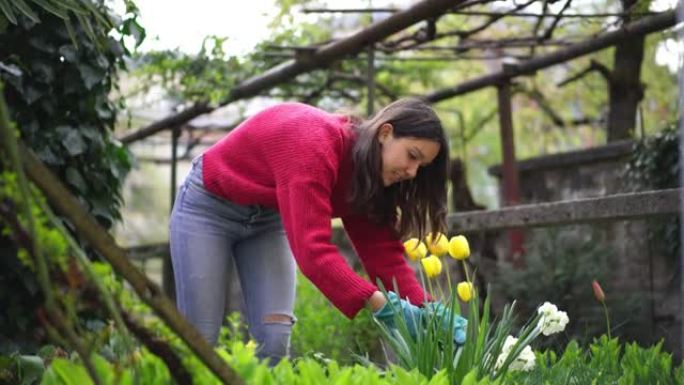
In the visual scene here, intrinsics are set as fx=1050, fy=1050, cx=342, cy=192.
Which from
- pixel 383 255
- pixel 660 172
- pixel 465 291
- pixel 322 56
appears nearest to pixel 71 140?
pixel 383 255

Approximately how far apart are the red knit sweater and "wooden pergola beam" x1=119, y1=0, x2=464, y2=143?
2.46m

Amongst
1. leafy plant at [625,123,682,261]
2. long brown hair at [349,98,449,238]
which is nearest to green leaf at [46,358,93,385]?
long brown hair at [349,98,449,238]

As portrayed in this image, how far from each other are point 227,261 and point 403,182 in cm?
62

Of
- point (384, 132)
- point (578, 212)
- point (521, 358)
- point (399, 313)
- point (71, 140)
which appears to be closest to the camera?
point (399, 313)

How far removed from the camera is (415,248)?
3.41 meters

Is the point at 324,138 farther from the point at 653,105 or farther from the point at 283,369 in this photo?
the point at 653,105

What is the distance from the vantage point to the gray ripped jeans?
3.28 metres

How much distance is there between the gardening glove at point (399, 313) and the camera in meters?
2.92

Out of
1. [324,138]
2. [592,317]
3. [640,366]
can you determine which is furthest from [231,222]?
[592,317]

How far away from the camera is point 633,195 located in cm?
457

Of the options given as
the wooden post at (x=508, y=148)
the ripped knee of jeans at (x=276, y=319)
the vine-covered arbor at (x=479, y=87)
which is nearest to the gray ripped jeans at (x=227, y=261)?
the ripped knee of jeans at (x=276, y=319)

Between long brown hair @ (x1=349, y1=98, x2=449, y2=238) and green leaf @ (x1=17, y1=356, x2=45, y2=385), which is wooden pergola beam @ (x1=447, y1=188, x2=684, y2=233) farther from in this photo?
green leaf @ (x1=17, y1=356, x2=45, y2=385)

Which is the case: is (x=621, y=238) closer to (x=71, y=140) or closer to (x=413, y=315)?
(x=71, y=140)

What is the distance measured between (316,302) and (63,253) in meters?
5.00
